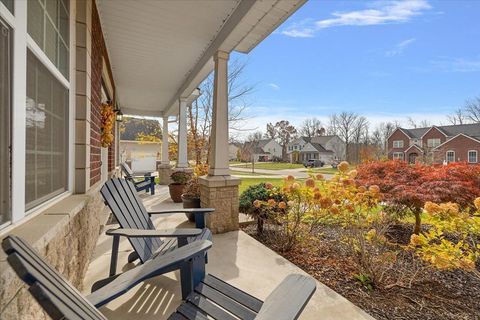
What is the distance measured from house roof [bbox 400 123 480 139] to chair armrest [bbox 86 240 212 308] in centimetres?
3277

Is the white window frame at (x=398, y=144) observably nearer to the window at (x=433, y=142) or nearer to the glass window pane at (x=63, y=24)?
the window at (x=433, y=142)

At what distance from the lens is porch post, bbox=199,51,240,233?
3.82 meters

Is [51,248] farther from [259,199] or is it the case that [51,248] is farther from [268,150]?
[268,150]

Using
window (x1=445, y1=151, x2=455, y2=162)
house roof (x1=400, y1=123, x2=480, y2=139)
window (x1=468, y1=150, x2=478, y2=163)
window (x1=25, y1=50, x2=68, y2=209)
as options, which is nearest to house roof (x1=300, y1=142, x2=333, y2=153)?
house roof (x1=400, y1=123, x2=480, y2=139)

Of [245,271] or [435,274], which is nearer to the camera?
[245,271]

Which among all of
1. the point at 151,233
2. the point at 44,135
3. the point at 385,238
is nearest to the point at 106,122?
the point at 44,135

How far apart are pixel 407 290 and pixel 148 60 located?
5362 mm

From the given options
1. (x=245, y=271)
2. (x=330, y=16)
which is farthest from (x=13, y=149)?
(x=330, y=16)

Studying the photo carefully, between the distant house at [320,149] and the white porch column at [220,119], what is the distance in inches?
1595

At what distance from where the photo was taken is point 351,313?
193 cm

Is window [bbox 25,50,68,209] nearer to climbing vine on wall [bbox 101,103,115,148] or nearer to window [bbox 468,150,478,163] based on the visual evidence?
climbing vine on wall [bbox 101,103,115,148]

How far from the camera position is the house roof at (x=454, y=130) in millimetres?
24781

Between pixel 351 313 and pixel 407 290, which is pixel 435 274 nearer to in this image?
pixel 407 290

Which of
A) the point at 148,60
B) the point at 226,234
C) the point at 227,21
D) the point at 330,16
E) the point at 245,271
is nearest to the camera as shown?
the point at 245,271
